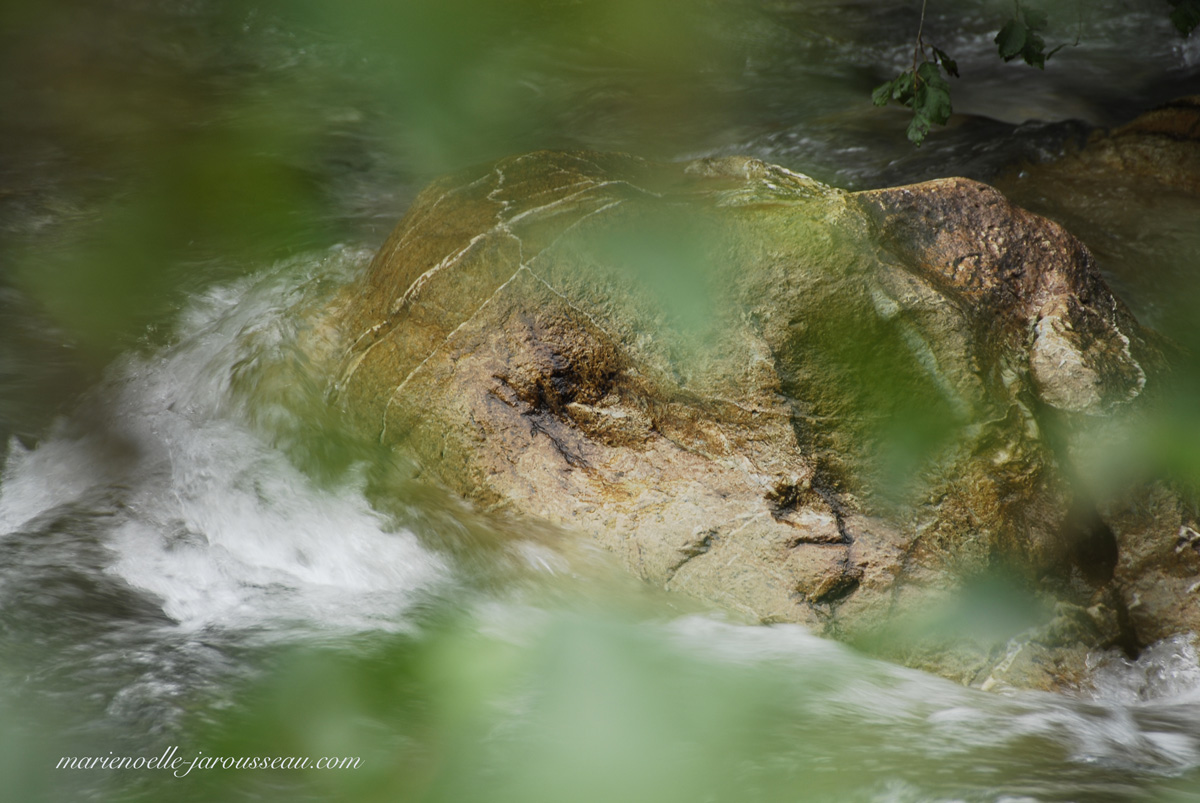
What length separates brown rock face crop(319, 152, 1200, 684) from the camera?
10.6 feet

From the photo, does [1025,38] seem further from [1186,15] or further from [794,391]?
[794,391]

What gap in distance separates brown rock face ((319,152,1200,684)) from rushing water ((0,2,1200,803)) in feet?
0.63

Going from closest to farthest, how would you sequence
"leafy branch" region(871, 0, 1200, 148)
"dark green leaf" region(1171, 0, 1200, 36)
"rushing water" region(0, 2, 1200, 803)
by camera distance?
"rushing water" region(0, 2, 1200, 803) → "leafy branch" region(871, 0, 1200, 148) → "dark green leaf" region(1171, 0, 1200, 36)

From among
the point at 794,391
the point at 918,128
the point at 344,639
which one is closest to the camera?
the point at 344,639

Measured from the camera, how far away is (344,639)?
2885mm

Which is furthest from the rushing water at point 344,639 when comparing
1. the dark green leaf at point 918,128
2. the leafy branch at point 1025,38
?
the leafy branch at point 1025,38

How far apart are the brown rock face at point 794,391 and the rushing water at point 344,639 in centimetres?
19

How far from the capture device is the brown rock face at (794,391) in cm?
324

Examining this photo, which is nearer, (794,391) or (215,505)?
(794,391)

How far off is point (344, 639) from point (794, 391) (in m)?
1.67

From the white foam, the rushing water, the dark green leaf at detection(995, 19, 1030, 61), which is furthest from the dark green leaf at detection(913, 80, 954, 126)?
→ the white foam

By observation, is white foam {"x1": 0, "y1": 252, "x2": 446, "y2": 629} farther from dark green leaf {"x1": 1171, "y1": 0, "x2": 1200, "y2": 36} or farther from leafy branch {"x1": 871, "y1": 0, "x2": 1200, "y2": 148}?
dark green leaf {"x1": 1171, "y1": 0, "x2": 1200, "y2": 36}

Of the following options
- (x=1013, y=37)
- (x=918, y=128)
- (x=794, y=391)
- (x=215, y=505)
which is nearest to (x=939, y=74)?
(x=918, y=128)

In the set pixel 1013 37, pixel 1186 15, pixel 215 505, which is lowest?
pixel 215 505
